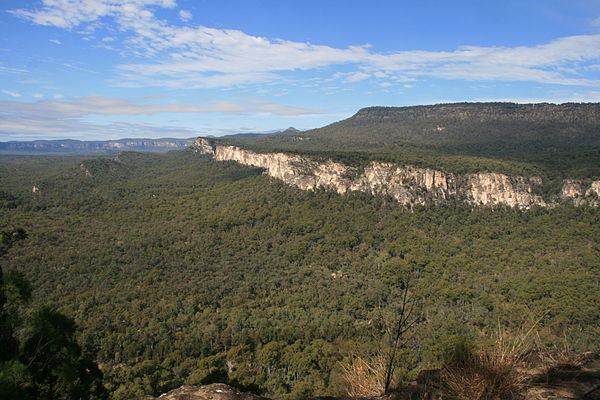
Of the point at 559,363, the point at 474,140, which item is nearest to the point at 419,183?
the point at 474,140

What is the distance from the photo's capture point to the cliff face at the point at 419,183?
195ft

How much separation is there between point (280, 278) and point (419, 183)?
36.2 m

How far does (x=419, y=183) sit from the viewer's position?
64938 mm

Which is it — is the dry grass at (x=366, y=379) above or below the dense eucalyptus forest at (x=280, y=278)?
above

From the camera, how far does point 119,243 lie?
161ft

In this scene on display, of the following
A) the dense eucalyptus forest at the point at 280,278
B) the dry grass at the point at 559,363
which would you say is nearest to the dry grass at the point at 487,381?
the dry grass at the point at 559,363

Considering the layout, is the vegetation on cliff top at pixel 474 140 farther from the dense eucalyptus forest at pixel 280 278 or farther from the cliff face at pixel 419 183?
the dense eucalyptus forest at pixel 280 278

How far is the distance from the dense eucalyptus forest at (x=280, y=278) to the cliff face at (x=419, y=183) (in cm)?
242

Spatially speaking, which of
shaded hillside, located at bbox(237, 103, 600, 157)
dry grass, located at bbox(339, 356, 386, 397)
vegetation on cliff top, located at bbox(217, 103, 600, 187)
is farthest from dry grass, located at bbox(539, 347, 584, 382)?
shaded hillside, located at bbox(237, 103, 600, 157)

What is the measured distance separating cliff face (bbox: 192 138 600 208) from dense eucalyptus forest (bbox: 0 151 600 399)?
2.42 meters

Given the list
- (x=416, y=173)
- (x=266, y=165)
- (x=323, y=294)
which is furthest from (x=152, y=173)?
(x=323, y=294)

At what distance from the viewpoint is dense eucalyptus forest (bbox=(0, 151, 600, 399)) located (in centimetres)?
2473

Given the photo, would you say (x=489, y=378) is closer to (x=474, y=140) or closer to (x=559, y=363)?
(x=559, y=363)

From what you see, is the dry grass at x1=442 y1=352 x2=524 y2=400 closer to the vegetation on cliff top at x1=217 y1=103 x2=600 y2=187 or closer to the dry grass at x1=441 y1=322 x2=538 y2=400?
the dry grass at x1=441 y1=322 x2=538 y2=400
